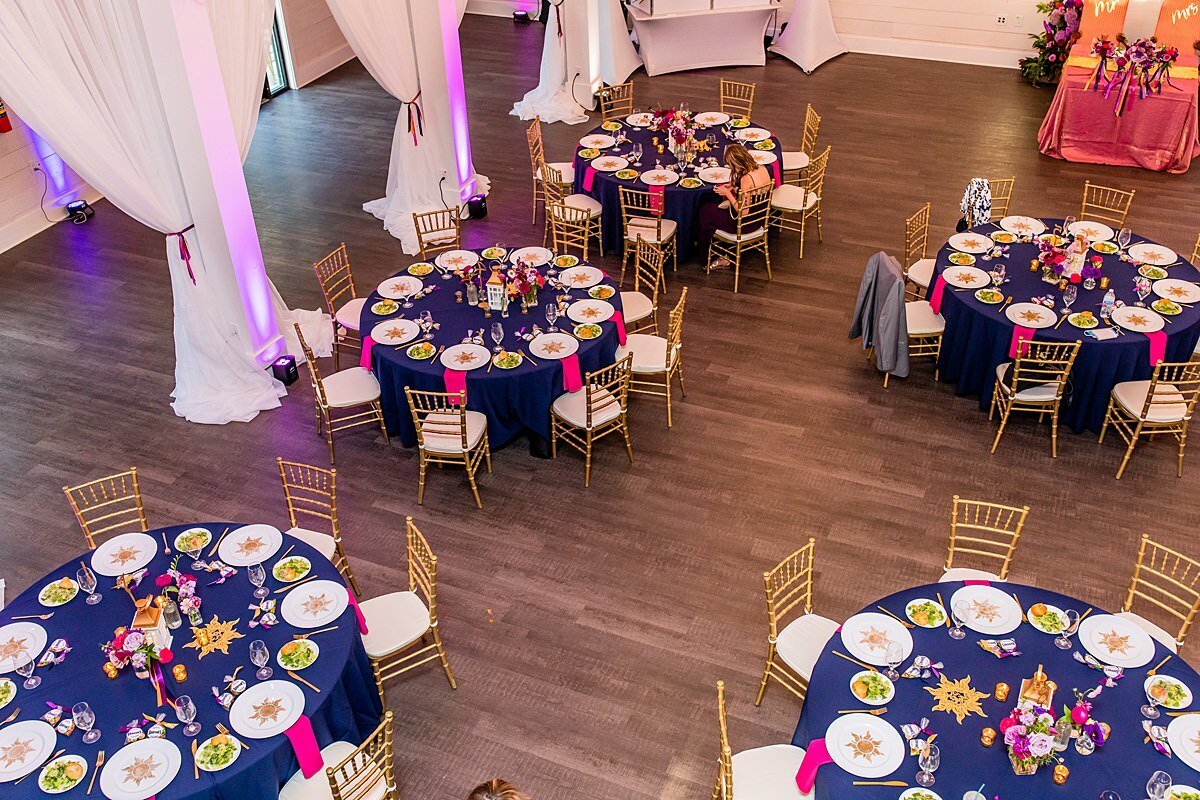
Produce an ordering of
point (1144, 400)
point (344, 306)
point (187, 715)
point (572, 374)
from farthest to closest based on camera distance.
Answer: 1. point (344, 306)
2. point (572, 374)
3. point (1144, 400)
4. point (187, 715)

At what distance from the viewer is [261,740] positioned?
14.7ft

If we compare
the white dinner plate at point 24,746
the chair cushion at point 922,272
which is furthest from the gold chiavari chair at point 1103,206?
the white dinner plate at point 24,746

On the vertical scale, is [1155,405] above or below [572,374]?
below

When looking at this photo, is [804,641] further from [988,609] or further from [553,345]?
[553,345]

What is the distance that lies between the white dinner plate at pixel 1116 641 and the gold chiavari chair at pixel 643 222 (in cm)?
512

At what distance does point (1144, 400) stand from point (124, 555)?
663 centimetres

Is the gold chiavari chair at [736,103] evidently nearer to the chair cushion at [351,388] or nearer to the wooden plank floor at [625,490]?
the wooden plank floor at [625,490]

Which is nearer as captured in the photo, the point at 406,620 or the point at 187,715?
the point at 187,715

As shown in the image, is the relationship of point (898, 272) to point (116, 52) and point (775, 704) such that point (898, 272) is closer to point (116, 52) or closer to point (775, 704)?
point (775, 704)

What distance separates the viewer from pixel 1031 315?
7383 millimetres

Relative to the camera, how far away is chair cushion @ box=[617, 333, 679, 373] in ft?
24.8

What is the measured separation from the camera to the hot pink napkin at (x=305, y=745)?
4.55 metres

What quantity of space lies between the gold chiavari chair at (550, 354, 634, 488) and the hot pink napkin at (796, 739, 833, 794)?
2.97 metres

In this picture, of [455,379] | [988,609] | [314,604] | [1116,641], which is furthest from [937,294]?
[314,604]
